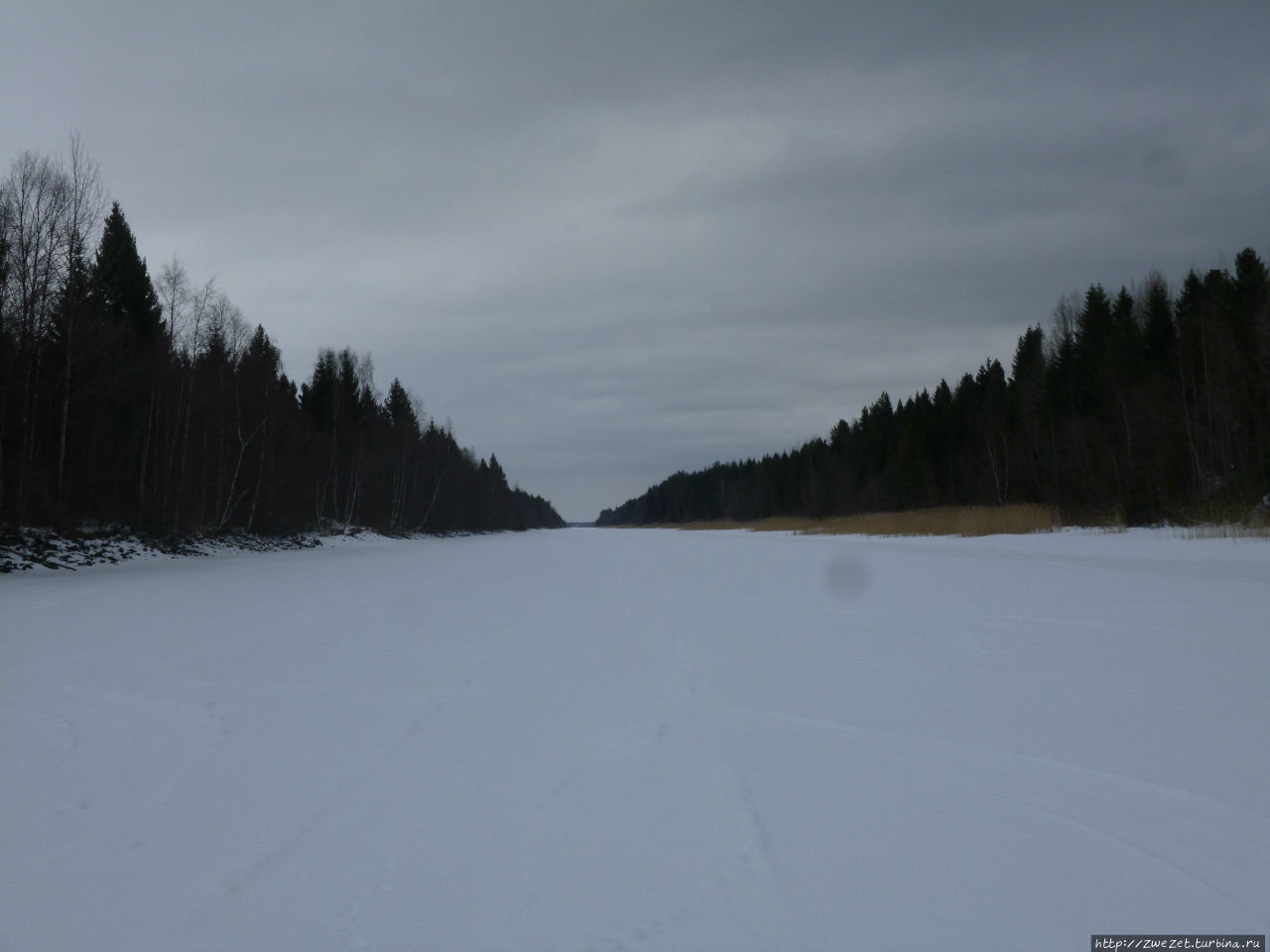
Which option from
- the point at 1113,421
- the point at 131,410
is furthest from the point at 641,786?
the point at 1113,421

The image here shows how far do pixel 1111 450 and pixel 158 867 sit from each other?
142 feet

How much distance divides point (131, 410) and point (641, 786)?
32974 millimetres

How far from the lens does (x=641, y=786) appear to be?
3.63 meters

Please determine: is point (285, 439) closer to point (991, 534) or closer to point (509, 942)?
point (991, 534)

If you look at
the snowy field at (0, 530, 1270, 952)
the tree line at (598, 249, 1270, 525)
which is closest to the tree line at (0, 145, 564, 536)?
the snowy field at (0, 530, 1270, 952)

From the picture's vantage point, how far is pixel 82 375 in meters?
22.8

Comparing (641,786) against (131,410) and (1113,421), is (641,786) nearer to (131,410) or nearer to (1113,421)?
(131,410)

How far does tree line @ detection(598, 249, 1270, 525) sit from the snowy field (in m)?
20.3

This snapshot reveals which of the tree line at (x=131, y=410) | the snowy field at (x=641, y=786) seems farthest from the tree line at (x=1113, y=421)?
the tree line at (x=131, y=410)

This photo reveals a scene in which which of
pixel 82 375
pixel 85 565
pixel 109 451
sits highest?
pixel 82 375

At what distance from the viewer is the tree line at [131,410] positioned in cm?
2139

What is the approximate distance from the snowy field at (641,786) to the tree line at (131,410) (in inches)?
652

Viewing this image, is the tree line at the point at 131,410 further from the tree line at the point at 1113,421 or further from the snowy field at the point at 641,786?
the tree line at the point at 1113,421

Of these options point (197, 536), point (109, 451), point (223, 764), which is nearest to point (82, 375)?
point (109, 451)
